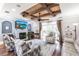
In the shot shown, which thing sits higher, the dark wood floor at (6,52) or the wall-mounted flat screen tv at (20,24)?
the wall-mounted flat screen tv at (20,24)

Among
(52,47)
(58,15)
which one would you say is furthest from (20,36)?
(58,15)

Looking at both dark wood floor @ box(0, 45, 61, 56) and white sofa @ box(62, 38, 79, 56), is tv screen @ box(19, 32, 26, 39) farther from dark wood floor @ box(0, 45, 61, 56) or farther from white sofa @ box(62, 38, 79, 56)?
white sofa @ box(62, 38, 79, 56)

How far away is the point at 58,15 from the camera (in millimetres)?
1618

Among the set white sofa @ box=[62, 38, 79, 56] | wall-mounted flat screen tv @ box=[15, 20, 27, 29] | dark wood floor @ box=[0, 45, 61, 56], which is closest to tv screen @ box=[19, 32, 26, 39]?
wall-mounted flat screen tv @ box=[15, 20, 27, 29]

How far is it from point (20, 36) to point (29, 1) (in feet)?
1.76

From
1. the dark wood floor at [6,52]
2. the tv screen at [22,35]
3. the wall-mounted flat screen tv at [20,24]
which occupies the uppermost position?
the wall-mounted flat screen tv at [20,24]

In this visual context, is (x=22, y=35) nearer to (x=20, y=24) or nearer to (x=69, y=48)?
(x=20, y=24)

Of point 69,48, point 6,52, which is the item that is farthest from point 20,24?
point 69,48

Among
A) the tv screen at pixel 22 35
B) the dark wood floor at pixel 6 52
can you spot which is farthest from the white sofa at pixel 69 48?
the tv screen at pixel 22 35

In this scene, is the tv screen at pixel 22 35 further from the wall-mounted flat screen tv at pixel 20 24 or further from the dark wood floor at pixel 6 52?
the dark wood floor at pixel 6 52

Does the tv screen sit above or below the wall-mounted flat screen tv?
below

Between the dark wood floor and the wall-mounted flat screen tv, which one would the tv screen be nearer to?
the wall-mounted flat screen tv

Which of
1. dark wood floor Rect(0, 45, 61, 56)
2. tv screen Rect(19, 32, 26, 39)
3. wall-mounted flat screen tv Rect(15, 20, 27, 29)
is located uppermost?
wall-mounted flat screen tv Rect(15, 20, 27, 29)

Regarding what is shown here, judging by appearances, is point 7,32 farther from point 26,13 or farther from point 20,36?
point 26,13
